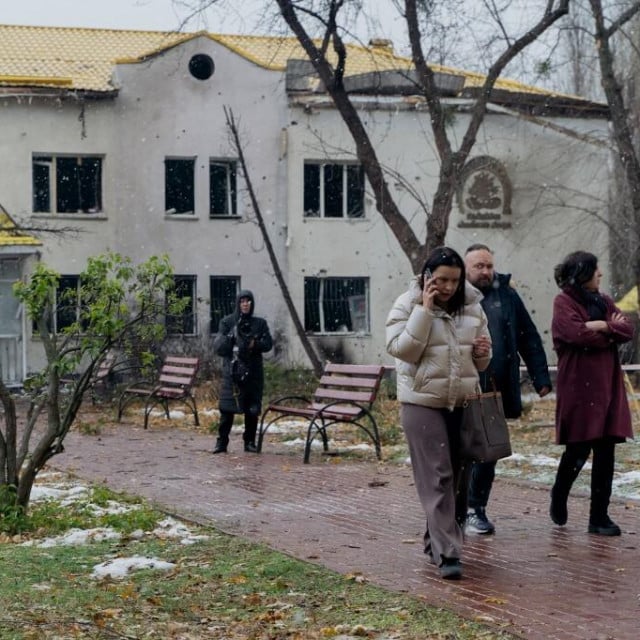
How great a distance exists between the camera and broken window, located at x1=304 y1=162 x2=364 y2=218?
114 ft

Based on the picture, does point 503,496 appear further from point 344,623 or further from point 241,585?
point 344,623

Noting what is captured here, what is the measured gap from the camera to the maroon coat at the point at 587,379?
9.14 metres

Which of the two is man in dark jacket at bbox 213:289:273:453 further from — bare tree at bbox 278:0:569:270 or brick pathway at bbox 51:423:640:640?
bare tree at bbox 278:0:569:270

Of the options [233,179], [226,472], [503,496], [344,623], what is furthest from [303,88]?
[344,623]

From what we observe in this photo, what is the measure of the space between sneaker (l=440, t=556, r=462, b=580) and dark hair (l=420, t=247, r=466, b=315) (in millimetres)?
1385

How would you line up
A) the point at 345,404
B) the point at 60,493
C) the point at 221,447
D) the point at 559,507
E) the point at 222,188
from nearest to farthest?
the point at 559,507
the point at 60,493
the point at 221,447
the point at 345,404
the point at 222,188

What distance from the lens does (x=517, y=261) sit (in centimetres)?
3659

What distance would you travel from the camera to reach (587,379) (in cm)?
923

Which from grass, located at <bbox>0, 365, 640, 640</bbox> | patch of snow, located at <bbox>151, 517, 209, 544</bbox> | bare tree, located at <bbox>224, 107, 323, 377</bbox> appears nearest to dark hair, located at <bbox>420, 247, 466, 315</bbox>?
grass, located at <bbox>0, 365, 640, 640</bbox>

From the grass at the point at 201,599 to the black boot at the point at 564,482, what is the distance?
2195mm

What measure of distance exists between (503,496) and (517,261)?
25.5 meters

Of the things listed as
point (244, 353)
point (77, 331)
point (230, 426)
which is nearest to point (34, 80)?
point (244, 353)

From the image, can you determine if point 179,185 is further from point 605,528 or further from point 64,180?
point 605,528

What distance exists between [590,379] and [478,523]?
1.22 m
